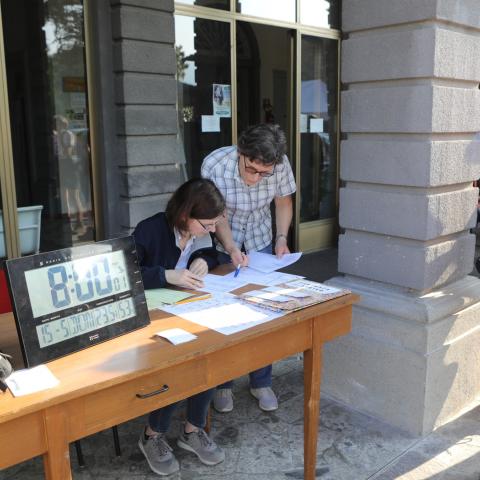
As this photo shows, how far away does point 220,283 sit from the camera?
9.02ft

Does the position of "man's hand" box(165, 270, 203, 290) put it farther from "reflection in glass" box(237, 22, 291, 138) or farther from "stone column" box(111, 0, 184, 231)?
"reflection in glass" box(237, 22, 291, 138)

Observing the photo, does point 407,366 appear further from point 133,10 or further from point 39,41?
point 39,41

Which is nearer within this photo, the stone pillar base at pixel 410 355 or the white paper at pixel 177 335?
the white paper at pixel 177 335

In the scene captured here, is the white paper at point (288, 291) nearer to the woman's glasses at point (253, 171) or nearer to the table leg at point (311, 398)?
the table leg at point (311, 398)

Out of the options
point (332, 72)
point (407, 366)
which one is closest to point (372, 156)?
point (407, 366)

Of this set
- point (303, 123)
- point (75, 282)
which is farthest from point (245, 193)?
point (303, 123)

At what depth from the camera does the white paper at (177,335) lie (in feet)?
6.59

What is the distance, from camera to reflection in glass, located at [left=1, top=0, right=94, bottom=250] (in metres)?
5.09

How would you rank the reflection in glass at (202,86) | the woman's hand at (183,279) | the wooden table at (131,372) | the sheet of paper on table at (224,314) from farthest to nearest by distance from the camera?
the reflection in glass at (202,86)
the woman's hand at (183,279)
the sheet of paper on table at (224,314)
the wooden table at (131,372)

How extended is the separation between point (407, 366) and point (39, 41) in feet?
13.7

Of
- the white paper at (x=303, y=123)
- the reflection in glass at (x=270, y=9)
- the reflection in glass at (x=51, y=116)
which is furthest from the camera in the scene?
the white paper at (x=303, y=123)

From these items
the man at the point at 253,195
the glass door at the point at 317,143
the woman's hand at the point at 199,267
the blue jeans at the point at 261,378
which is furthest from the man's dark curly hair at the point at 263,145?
the glass door at the point at 317,143

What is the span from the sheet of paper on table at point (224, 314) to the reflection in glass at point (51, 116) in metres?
3.27

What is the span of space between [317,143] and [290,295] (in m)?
5.51
